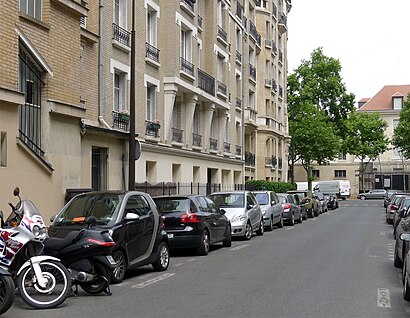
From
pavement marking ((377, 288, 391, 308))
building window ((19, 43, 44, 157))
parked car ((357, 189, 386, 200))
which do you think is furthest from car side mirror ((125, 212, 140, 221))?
parked car ((357, 189, 386, 200))

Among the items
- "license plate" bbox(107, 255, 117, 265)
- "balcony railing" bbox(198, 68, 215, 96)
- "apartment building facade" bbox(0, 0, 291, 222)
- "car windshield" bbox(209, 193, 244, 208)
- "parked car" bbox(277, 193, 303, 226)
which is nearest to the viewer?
"license plate" bbox(107, 255, 117, 265)

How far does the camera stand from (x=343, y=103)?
225ft

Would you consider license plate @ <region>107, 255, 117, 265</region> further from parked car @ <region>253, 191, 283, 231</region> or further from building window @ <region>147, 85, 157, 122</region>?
building window @ <region>147, 85, 157, 122</region>

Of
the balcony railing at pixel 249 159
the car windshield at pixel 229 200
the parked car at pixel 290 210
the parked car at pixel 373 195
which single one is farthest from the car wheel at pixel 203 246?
the parked car at pixel 373 195

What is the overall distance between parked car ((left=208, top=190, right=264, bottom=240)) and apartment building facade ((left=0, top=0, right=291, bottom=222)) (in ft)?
12.5

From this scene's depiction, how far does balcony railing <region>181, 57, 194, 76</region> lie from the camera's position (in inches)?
1188

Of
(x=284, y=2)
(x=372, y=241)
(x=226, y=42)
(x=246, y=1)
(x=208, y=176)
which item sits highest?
(x=284, y=2)

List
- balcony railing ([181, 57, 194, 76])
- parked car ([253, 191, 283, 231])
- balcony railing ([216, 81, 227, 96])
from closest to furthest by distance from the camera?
parked car ([253, 191, 283, 231])
balcony railing ([181, 57, 194, 76])
balcony railing ([216, 81, 227, 96])

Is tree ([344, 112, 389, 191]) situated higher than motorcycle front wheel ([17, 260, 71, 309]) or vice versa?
tree ([344, 112, 389, 191])

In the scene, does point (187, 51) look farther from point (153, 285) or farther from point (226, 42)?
point (153, 285)

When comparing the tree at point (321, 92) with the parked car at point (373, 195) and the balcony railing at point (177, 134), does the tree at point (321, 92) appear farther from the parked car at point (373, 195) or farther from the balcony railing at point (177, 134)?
the balcony railing at point (177, 134)

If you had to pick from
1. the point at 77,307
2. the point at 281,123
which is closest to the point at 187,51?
the point at 77,307

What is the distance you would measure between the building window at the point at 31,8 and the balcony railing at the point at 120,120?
665cm

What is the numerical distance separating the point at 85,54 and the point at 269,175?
33849mm
